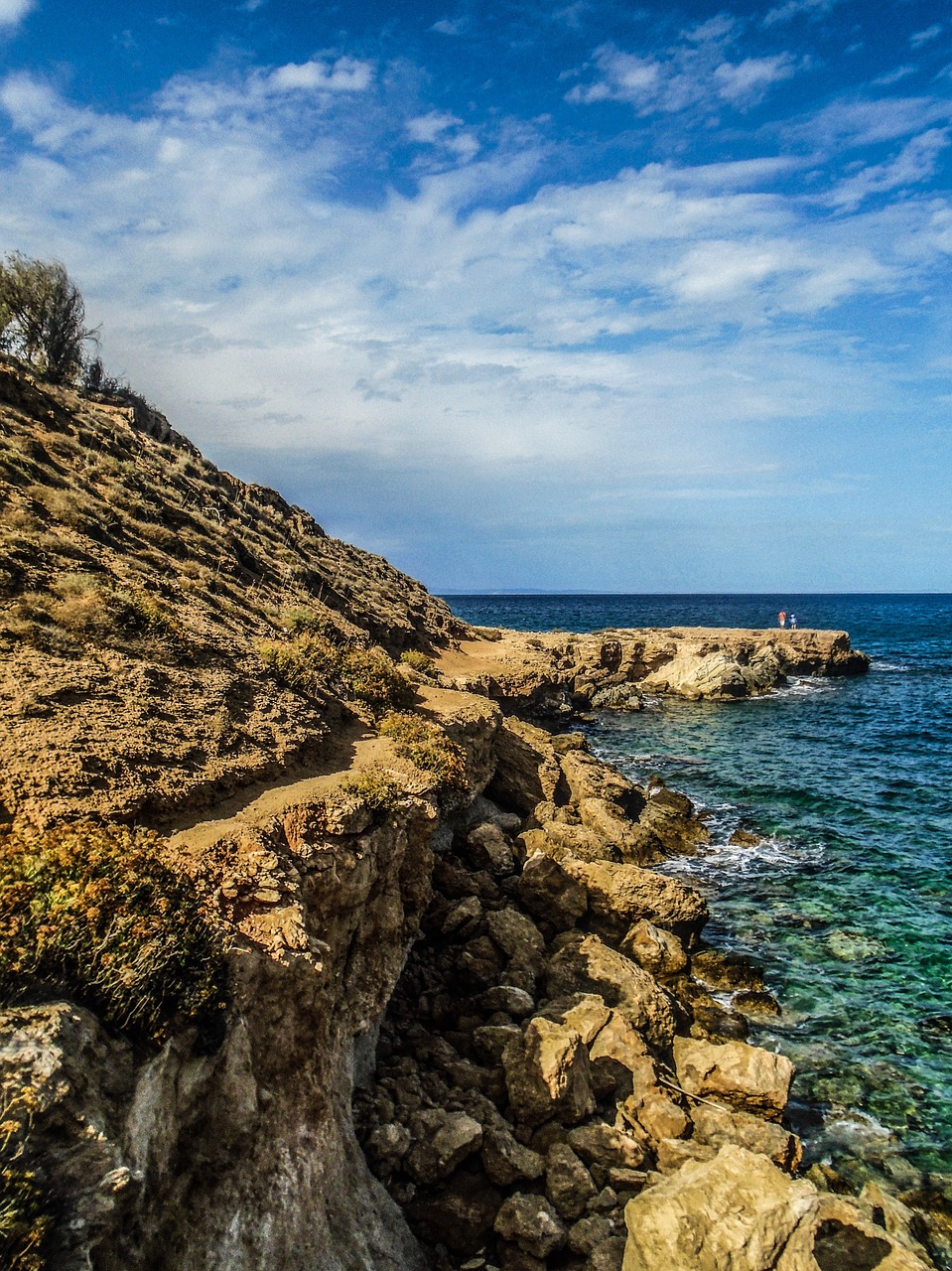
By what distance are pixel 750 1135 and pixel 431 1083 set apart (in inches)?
197

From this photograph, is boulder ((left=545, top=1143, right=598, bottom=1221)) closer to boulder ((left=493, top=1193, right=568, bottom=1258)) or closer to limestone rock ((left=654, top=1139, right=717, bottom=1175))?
boulder ((left=493, top=1193, right=568, bottom=1258))

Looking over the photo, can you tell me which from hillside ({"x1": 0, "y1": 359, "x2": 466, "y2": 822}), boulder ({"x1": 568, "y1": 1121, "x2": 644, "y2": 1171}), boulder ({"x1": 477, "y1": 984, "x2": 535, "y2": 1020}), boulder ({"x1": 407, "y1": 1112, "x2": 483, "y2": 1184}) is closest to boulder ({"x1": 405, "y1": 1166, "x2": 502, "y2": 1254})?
boulder ({"x1": 407, "y1": 1112, "x2": 483, "y2": 1184})

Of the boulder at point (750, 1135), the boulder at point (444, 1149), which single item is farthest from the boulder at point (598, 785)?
the boulder at point (444, 1149)

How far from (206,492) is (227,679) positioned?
21558mm

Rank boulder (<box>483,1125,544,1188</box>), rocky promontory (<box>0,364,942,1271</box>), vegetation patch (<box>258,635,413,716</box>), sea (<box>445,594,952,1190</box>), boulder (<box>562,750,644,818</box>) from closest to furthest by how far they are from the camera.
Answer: rocky promontory (<box>0,364,942,1271</box>) → boulder (<box>483,1125,544,1188</box>) → sea (<box>445,594,952,1190</box>) → vegetation patch (<box>258,635,413,716</box>) → boulder (<box>562,750,644,818</box>)

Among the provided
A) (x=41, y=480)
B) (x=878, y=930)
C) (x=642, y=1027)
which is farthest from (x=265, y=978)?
(x=41, y=480)

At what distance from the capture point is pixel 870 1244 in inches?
332

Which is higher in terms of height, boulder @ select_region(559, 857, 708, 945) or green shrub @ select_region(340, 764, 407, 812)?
green shrub @ select_region(340, 764, 407, 812)

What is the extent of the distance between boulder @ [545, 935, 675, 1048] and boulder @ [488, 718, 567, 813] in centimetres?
805

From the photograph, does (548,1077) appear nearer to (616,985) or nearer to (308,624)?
(616,985)

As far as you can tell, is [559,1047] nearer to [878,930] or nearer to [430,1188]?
[430,1188]

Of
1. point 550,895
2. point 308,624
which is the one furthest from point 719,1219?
point 308,624

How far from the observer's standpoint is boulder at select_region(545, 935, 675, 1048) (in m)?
12.6

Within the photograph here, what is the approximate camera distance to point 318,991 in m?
8.17
